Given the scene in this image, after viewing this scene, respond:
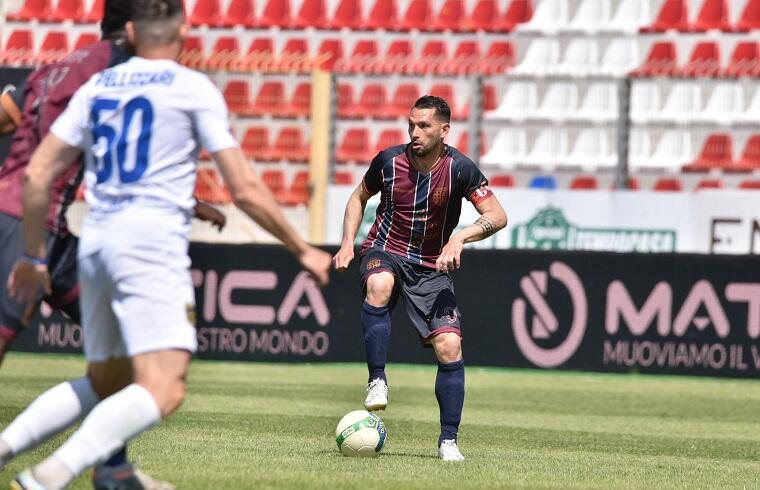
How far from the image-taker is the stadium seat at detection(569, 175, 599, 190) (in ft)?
65.1

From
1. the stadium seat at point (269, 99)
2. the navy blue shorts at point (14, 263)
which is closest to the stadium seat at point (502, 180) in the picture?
the stadium seat at point (269, 99)

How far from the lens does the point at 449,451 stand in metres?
8.59

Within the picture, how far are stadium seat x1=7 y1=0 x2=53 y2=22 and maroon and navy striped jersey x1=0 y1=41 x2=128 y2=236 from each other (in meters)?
18.1

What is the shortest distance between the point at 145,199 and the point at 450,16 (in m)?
18.1

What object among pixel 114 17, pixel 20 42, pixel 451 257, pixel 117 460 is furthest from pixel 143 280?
pixel 20 42

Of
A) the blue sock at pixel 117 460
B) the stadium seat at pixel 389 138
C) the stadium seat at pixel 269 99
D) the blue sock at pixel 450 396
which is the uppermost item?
the stadium seat at pixel 269 99

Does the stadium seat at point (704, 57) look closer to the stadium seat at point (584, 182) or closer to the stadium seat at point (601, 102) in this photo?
the stadium seat at point (601, 102)

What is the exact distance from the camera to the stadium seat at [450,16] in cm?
2275

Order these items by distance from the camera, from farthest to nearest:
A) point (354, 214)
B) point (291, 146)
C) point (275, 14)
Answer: point (275, 14) < point (291, 146) < point (354, 214)

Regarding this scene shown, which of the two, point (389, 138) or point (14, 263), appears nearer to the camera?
point (14, 263)

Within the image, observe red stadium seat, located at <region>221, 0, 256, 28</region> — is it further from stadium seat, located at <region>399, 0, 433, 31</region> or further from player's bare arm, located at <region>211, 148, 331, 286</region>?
player's bare arm, located at <region>211, 148, 331, 286</region>

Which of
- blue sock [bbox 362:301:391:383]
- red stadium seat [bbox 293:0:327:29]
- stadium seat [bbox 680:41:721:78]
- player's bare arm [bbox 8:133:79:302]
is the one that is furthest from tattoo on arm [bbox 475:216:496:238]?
red stadium seat [bbox 293:0:327:29]

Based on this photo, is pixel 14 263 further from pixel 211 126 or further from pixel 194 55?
pixel 194 55

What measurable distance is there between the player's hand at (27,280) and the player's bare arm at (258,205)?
32.5 inches
